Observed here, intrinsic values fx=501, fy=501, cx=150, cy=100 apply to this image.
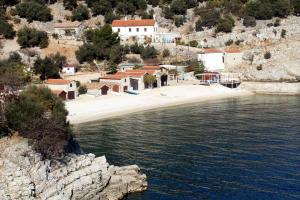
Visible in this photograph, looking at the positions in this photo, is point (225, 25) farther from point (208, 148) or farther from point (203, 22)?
point (208, 148)

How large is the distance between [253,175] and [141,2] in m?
79.8

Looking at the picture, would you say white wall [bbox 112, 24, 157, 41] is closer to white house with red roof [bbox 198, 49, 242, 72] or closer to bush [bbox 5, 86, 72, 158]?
white house with red roof [bbox 198, 49, 242, 72]

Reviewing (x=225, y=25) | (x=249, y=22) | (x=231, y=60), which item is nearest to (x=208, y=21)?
(x=225, y=25)

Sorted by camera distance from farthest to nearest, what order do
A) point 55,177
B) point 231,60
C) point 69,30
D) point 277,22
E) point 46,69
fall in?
point 277,22 → point 69,30 → point 231,60 → point 46,69 → point 55,177

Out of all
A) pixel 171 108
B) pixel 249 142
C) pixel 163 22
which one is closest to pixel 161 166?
pixel 249 142

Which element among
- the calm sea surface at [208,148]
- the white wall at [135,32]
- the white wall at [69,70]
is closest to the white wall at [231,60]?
the white wall at [135,32]

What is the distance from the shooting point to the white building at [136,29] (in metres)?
95.8

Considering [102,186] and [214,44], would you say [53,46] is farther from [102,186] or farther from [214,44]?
[102,186]

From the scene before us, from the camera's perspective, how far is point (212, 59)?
295 feet

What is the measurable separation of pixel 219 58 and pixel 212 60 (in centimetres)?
144

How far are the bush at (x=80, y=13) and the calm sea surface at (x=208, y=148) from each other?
4578 centimetres

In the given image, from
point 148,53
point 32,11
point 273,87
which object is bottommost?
point 273,87

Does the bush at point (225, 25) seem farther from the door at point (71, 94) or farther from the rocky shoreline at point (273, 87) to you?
the door at point (71, 94)

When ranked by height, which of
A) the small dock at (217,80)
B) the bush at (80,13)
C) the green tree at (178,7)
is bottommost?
the small dock at (217,80)
